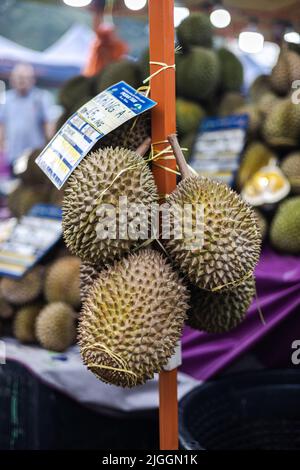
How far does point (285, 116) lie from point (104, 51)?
2452 mm

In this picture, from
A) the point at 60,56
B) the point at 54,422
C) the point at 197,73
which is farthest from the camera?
the point at 60,56

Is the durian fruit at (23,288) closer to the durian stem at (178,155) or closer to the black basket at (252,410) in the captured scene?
the black basket at (252,410)

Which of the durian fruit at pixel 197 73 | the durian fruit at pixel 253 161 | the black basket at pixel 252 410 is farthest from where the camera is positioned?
the durian fruit at pixel 197 73

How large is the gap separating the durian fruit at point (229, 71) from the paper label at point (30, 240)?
1.07 metres

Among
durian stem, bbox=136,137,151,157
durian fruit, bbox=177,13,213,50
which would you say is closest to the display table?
durian stem, bbox=136,137,151,157

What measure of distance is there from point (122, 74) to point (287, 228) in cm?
113

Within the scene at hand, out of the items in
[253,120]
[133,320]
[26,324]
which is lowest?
[26,324]

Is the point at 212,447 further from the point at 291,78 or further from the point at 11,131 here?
the point at 11,131

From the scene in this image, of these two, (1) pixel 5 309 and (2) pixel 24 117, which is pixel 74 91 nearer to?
(1) pixel 5 309

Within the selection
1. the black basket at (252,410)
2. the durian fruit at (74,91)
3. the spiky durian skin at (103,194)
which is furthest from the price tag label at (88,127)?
the durian fruit at (74,91)

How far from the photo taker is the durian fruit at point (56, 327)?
1.89 meters

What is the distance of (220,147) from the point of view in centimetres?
227

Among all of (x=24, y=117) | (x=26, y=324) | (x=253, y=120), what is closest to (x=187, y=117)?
(x=253, y=120)

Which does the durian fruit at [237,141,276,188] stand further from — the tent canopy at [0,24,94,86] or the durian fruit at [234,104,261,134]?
the tent canopy at [0,24,94,86]
